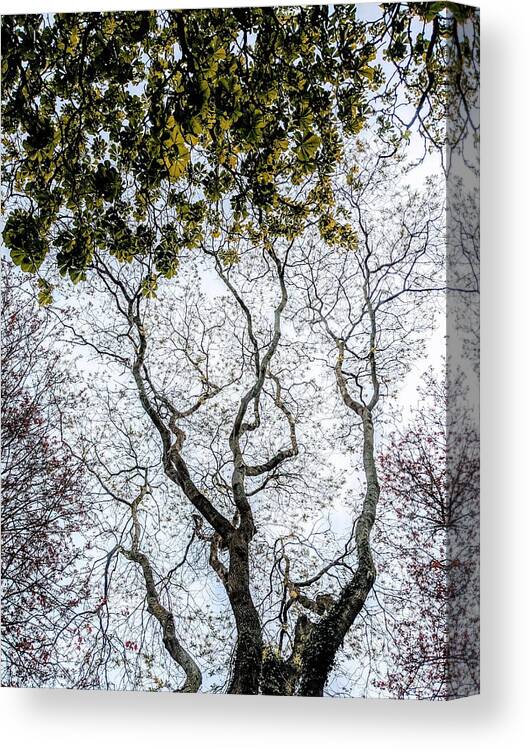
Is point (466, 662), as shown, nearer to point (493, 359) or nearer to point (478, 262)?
point (493, 359)

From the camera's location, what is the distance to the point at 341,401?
548 cm

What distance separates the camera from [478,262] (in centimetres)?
553

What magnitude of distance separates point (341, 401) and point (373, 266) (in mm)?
514

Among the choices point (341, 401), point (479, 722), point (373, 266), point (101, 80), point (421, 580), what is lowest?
point (479, 722)

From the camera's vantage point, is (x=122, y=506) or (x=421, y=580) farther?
(x=122, y=506)

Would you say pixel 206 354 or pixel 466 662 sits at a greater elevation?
pixel 206 354

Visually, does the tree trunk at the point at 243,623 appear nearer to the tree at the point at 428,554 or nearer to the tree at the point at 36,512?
the tree at the point at 428,554

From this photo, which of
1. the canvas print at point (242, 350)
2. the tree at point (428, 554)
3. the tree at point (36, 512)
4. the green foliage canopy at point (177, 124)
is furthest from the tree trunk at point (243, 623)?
the green foliage canopy at point (177, 124)

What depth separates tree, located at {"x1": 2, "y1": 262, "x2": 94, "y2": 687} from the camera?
18.9ft

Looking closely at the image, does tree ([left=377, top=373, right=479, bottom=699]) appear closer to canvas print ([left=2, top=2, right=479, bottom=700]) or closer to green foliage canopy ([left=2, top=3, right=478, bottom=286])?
canvas print ([left=2, top=2, right=479, bottom=700])

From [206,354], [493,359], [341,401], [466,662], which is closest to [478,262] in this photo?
[493,359]

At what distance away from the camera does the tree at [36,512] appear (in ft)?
18.9

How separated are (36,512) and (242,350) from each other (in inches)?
41.4

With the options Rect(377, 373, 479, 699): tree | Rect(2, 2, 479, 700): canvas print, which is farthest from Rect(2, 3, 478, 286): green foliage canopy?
Rect(377, 373, 479, 699): tree
